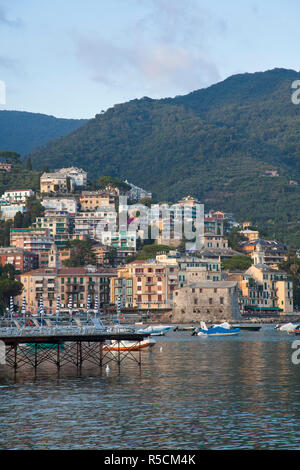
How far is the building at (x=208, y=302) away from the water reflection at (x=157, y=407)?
328 feet

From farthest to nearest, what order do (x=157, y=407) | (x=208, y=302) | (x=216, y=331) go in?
(x=208, y=302), (x=216, y=331), (x=157, y=407)

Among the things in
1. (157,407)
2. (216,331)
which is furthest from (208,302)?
(157,407)

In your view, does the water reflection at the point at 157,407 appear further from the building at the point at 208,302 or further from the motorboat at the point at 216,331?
the building at the point at 208,302

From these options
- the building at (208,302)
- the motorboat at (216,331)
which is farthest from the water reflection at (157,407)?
the building at (208,302)

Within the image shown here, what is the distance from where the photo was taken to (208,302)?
621ft

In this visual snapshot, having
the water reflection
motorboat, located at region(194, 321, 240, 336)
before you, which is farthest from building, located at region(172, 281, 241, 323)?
the water reflection

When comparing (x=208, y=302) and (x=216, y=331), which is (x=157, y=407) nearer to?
(x=216, y=331)

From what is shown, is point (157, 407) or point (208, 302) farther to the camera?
point (208, 302)

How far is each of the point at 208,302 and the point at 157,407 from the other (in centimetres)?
13445

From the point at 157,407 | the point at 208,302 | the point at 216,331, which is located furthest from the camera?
the point at 208,302

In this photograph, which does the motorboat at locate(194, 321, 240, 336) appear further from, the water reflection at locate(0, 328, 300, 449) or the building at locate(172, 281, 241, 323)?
the water reflection at locate(0, 328, 300, 449)
